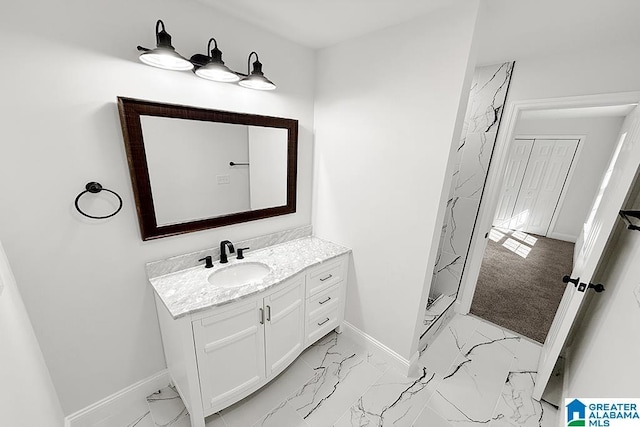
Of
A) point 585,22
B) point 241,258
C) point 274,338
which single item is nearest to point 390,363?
point 274,338

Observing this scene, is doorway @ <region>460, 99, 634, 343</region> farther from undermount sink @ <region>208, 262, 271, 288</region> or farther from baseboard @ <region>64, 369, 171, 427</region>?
baseboard @ <region>64, 369, 171, 427</region>

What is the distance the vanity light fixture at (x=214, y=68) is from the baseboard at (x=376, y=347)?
2.12 metres

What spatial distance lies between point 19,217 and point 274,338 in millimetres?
1429

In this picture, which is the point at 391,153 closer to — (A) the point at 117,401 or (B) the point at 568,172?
(A) the point at 117,401

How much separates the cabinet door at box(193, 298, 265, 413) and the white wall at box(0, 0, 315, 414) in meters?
0.51

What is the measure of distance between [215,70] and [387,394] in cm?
233

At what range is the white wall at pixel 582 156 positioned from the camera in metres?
4.17

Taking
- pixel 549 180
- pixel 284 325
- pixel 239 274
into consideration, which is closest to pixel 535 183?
pixel 549 180

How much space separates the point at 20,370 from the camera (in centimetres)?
84

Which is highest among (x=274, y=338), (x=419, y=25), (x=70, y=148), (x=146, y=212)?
(x=419, y=25)

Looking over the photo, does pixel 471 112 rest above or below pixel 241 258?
above

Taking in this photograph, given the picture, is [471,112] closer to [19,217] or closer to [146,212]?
[146,212]

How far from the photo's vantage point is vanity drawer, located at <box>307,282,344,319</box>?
187 centimetres

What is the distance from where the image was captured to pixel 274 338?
1.62 metres
